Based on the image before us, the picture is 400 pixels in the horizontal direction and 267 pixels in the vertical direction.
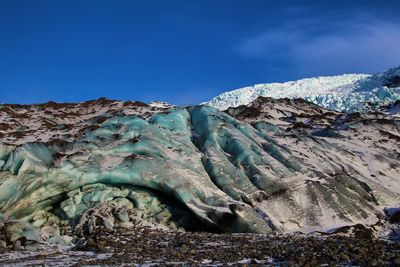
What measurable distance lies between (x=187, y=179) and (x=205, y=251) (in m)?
9.03

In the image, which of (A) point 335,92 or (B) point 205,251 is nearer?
(B) point 205,251

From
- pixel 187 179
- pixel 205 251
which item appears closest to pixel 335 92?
pixel 187 179

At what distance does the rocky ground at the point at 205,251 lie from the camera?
44.1 ft

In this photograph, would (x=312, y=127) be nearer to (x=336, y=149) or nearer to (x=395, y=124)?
(x=336, y=149)

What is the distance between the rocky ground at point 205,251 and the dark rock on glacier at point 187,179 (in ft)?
→ 8.33

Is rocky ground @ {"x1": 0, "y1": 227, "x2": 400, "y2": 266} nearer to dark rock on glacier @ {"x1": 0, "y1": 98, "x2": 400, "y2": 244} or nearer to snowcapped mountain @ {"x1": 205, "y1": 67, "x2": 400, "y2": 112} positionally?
dark rock on glacier @ {"x1": 0, "y1": 98, "x2": 400, "y2": 244}

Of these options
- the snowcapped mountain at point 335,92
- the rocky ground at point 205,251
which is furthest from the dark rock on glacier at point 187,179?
the snowcapped mountain at point 335,92

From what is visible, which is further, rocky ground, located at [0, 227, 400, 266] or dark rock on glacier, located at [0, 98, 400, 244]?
dark rock on glacier, located at [0, 98, 400, 244]

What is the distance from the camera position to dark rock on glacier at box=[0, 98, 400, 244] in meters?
23.8

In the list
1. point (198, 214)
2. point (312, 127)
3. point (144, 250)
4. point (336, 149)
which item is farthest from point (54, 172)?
point (312, 127)

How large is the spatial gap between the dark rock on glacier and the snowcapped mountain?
125 feet

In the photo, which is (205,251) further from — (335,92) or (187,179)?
(335,92)

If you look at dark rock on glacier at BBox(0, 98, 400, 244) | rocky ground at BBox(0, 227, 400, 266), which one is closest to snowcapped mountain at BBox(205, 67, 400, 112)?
dark rock on glacier at BBox(0, 98, 400, 244)

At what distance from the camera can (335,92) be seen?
9331 centimetres
